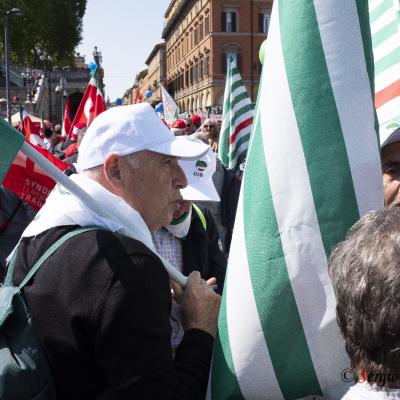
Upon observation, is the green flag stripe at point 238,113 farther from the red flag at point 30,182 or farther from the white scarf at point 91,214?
the white scarf at point 91,214

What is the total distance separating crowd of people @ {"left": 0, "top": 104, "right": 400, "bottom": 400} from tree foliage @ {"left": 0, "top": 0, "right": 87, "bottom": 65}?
47.0 metres

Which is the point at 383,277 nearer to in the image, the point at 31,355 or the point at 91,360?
the point at 91,360

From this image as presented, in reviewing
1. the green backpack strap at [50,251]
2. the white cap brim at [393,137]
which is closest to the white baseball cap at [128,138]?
the green backpack strap at [50,251]

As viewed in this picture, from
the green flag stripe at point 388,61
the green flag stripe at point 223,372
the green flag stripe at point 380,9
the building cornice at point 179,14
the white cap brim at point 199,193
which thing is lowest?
the green flag stripe at point 223,372

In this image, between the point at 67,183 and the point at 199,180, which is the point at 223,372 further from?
the point at 199,180

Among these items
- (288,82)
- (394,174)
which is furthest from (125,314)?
(394,174)

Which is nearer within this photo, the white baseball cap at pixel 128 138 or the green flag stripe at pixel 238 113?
the white baseball cap at pixel 128 138

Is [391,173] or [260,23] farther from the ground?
[260,23]

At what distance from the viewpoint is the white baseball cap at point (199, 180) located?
3.09m

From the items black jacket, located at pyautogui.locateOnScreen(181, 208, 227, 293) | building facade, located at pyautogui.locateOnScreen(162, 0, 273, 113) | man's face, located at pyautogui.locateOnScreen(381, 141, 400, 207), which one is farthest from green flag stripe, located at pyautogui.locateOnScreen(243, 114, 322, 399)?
building facade, located at pyautogui.locateOnScreen(162, 0, 273, 113)

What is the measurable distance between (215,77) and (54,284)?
5718 cm

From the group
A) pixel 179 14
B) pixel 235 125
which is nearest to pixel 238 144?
pixel 235 125

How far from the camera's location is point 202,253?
315 cm

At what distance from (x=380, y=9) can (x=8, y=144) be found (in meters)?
2.40
